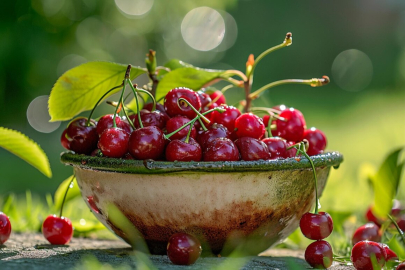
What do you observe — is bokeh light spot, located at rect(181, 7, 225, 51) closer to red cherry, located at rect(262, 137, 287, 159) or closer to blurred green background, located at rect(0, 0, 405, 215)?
blurred green background, located at rect(0, 0, 405, 215)

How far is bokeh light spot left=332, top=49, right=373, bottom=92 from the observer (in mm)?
9695

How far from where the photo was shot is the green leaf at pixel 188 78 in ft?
4.17

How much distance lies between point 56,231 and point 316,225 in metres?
0.67

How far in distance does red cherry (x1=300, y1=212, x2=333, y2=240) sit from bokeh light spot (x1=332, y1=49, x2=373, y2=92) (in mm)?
8669

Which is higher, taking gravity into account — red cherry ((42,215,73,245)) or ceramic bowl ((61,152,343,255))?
ceramic bowl ((61,152,343,255))

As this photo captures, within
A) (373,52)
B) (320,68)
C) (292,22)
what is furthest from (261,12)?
(373,52)

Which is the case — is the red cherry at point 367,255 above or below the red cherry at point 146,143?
below

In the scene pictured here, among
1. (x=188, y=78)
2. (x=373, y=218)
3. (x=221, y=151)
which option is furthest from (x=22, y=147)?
(x=373, y=218)

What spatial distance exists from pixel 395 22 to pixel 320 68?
6.03 ft

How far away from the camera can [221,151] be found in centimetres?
100

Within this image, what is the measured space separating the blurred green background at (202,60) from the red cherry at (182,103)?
387 millimetres

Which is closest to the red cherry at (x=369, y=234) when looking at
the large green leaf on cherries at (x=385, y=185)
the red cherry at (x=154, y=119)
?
the large green leaf on cherries at (x=385, y=185)

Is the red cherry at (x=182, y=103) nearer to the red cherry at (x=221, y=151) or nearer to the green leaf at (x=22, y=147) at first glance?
the red cherry at (x=221, y=151)

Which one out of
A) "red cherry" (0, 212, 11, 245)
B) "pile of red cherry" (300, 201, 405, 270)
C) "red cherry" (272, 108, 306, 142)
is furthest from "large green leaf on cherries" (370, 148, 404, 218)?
"red cherry" (0, 212, 11, 245)
